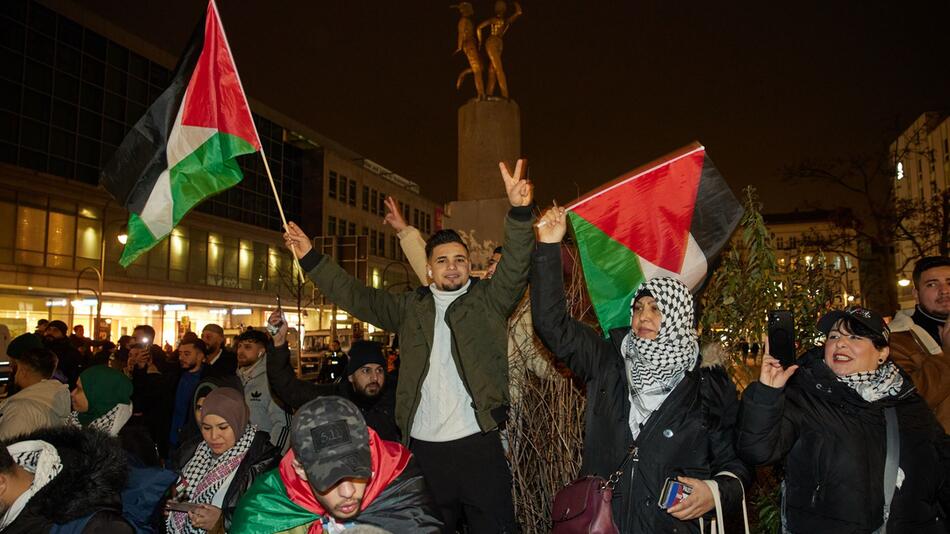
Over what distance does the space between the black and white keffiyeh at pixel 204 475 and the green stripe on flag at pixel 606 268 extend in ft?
7.11

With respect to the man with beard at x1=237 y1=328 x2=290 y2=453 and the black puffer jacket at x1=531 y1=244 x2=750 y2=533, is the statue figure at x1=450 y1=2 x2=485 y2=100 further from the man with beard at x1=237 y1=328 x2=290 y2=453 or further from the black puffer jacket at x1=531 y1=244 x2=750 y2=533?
the black puffer jacket at x1=531 y1=244 x2=750 y2=533

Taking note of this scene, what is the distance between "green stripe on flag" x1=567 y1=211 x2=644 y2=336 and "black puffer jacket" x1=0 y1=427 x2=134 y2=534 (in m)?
2.65

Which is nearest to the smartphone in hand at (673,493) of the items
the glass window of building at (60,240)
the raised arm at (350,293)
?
the raised arm at (350,293)

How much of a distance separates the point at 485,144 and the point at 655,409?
7.29m

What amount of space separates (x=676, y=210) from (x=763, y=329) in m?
1.15

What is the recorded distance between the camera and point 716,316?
490 cm

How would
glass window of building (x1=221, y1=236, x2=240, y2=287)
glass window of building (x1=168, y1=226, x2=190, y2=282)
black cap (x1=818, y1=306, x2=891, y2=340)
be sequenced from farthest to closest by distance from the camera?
glass window of building (x1=221, y1=236, x2=240, y2=287) < glass window of building (x1=168, y1=226, x2=190, y2=282) < black cap (x1=818, y1=306, x2=891, y2=340)

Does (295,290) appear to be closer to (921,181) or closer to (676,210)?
(676,210)

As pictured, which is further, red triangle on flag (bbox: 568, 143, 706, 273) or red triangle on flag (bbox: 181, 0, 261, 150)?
red triangle on flag (bbox: 181, 0, 261, 150)

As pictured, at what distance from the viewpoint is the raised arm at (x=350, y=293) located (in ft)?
13.0

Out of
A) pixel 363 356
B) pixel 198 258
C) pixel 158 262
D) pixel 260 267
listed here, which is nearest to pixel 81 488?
pixel 363 356

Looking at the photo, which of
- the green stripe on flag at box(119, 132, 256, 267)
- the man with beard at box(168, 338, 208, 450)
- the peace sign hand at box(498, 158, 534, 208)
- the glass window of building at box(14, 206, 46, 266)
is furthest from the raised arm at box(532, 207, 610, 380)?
the glass window of building at box(14, 206, 46, 266)

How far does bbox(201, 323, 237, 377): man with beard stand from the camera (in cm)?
691

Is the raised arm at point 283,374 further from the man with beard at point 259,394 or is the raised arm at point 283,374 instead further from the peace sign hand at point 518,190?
the peace sign hand at point 518,190
